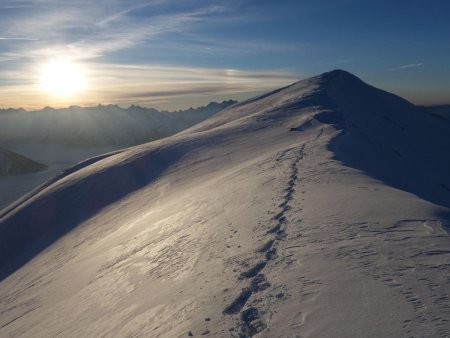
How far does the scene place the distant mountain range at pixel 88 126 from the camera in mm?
150750

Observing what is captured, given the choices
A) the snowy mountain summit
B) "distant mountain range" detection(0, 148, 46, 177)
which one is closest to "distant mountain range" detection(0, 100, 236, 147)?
"distant mountain range" detection(0, 148, 46, 177)

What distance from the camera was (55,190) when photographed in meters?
26.0

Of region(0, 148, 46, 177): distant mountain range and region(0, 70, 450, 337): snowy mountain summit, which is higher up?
region(0, 70, 450, 337): snowy mountain summit

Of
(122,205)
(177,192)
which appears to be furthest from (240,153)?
(122,205)

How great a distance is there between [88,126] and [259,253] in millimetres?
163438

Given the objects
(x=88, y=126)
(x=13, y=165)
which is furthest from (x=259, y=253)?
(x=88, y=126)

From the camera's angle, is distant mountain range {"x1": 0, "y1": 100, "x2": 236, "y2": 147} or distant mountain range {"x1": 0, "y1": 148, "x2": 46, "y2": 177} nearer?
distant mountain range {"x1": 0, "y1": 148, "x2": 46, "y2": 177}

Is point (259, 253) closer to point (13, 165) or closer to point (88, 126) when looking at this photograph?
point (13, 165)

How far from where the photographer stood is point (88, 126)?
160m

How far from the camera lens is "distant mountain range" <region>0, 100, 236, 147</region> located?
151 metres

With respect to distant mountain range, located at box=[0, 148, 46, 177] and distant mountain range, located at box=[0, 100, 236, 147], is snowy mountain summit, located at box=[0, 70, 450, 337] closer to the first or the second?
distant mountain range, located at box=[0, 148, 46, 177]

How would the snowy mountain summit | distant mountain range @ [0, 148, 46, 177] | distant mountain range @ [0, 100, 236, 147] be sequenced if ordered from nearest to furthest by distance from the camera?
the snowy mountain summit
distant mountain range @ [0, 148, 46, 177]
distant mountain range @ [0, 100, 236, 147]

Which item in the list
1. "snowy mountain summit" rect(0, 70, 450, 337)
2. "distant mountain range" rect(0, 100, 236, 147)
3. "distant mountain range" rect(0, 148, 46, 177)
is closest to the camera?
"snowy mountain summit" rect(0, 70, 450, 337)

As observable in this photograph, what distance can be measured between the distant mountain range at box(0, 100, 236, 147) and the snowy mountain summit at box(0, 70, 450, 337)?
5222 inches
